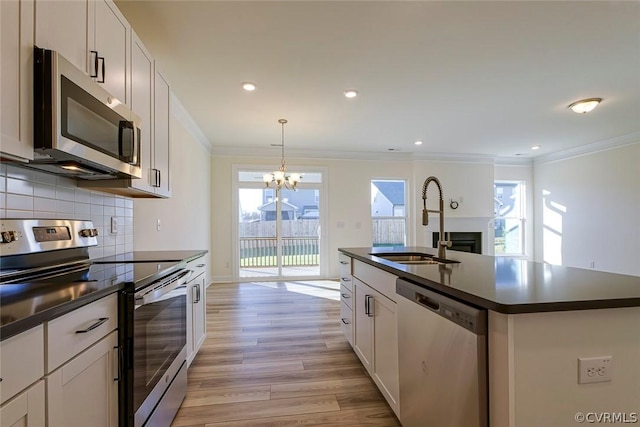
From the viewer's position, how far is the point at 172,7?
196cm

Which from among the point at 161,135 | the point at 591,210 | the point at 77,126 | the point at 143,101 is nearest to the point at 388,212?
the point at 591,210

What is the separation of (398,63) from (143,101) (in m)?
2.11

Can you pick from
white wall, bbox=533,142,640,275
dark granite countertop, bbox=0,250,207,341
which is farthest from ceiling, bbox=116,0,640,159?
dark granite countertop, bbox=0,250,207,341

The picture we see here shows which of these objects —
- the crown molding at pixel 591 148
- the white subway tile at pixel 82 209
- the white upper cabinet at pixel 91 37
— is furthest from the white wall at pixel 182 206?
the crown molding at pixel 591 148

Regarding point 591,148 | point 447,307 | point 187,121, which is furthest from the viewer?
point 591,148

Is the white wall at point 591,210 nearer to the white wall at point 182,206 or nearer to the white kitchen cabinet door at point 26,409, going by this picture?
the white wall at point 182,206

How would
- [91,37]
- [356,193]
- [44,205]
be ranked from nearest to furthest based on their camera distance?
[91,37] < [44,205] < [356,193]

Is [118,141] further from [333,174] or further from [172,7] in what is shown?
[333,174]

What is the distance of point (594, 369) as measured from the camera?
38.1 inches

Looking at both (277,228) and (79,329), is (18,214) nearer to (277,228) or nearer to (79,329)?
(79,329)

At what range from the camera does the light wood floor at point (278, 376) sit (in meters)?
1.83

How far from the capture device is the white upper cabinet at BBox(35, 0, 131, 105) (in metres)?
1.19

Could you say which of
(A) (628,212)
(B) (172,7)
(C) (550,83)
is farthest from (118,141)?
(A) (628,212)

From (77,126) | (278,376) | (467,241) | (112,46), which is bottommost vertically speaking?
(278,376)
